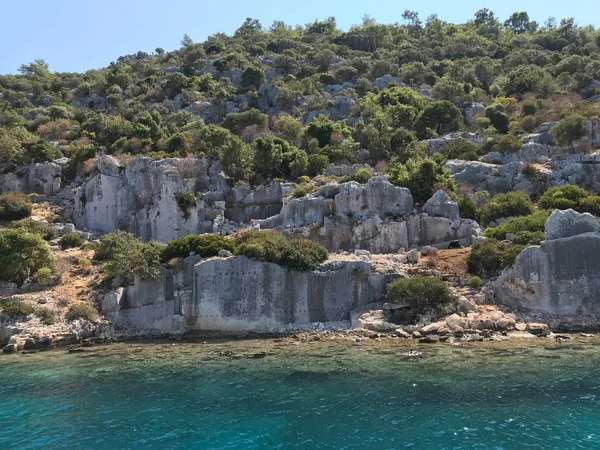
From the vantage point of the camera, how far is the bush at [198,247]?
32.9 meters

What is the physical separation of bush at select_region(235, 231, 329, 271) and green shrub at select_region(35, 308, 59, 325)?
455 inches

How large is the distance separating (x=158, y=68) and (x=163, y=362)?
8909 centimetres

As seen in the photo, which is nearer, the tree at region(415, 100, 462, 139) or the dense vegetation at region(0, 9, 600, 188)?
the dense vegetation at region(0, 9, 600, 188)

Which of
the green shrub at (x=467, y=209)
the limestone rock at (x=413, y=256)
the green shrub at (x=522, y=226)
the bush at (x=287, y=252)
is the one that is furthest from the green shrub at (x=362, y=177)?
the bush at (x=287, y=252)

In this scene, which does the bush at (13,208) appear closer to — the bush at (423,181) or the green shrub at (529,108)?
the bush at (423,181)

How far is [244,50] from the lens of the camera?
359 feet

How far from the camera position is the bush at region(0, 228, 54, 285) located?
1293 inches

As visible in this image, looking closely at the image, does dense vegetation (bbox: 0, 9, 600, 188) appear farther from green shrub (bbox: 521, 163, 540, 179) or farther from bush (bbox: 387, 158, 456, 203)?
green shrub (bbox: 521, 163, 540, 179)

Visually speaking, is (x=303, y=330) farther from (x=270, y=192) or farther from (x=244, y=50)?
(x=244, y=50)

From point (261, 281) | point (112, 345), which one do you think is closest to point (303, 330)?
point (261, 281)

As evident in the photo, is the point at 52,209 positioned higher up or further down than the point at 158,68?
further down

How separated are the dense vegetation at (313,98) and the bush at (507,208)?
4960 mm

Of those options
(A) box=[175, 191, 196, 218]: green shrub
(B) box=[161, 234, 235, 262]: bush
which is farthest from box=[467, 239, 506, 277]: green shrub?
(A) box=[175, 191, 196, 218]: green shrub

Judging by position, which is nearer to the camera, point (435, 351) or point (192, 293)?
point (435, 351)
